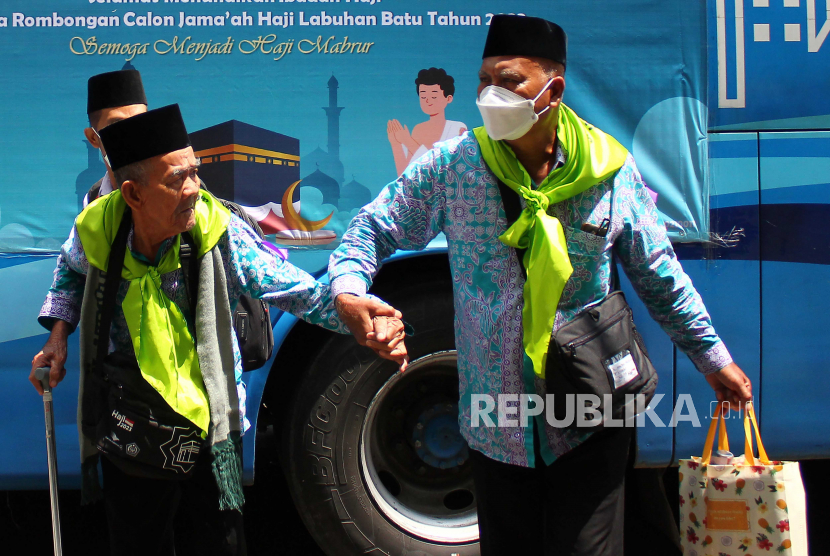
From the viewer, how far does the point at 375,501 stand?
9.95ft

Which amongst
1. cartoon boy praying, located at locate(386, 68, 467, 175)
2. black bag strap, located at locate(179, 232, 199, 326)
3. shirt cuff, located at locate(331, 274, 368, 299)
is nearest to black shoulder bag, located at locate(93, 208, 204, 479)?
black bag strap, located at locate(179, 232, 199, 326)

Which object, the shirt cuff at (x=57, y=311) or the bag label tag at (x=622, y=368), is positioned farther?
the shirt cuff at (x=57, y=311)

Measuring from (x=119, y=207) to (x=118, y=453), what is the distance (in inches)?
26.5

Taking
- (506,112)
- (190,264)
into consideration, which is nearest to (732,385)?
(506,112)

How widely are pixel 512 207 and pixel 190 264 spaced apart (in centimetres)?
91

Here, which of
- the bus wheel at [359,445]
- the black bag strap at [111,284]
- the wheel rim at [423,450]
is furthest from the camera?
the wheel rim at [423,450]

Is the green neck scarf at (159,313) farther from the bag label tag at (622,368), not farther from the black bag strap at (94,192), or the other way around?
the bag label tag at (622,368)

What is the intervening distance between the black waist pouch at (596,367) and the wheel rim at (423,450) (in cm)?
143

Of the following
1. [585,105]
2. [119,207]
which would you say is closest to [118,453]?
[119,207]

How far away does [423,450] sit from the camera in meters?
3.21

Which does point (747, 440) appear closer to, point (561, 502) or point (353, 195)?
point (561, 502)

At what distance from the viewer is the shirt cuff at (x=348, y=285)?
1759 millimetres

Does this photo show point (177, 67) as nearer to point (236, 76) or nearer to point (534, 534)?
point (236, 76)

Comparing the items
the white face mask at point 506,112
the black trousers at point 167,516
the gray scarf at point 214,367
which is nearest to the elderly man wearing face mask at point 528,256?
the white face mask at point 506,112
